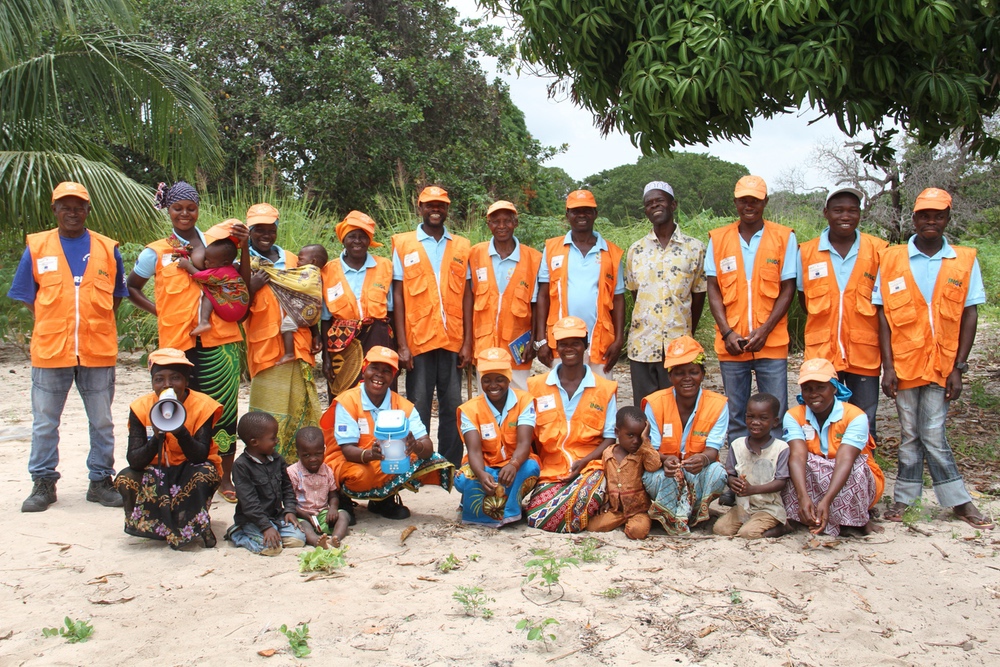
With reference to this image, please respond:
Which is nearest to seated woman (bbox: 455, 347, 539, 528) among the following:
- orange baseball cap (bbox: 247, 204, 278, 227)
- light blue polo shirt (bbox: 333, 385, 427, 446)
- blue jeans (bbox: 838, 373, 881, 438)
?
light blue polo shirt (bbox: 333, 385, 427, 446)

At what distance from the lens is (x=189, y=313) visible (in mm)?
4891

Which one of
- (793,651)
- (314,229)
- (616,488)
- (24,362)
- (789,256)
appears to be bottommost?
(793,651)

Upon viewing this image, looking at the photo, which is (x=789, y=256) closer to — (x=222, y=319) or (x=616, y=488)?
(x=616, y=488)

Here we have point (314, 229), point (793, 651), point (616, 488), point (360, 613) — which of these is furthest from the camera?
point (314, 229)

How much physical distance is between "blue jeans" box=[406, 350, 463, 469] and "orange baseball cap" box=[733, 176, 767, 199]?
6.83 ft

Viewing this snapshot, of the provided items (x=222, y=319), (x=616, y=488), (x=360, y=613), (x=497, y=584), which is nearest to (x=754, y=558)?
(x=616, y=488)

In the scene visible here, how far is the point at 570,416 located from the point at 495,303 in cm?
110

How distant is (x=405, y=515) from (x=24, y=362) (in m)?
6.91

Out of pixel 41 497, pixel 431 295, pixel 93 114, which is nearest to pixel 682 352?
pixel 431 295

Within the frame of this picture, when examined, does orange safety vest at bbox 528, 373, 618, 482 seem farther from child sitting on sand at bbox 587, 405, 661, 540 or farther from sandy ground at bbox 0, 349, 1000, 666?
sandy ground at bbox 0, 349, 1000, 666

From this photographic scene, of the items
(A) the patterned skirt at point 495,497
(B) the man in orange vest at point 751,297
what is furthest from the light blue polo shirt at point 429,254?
(B) the man in orange vest at point 751,297

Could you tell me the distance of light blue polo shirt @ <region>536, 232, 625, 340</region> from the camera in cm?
546

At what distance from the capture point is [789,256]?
16.9 ft

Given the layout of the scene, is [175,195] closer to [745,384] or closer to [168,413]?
[168,413]
